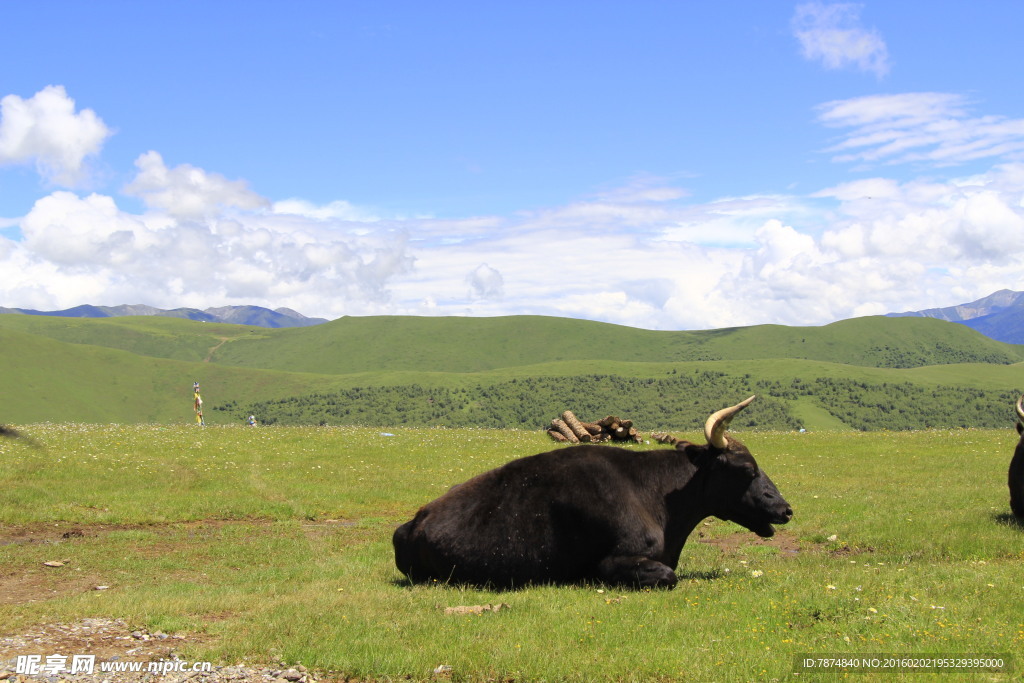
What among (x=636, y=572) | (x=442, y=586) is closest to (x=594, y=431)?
(x=636, y=572)

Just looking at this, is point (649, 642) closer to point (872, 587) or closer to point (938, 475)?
point (872, 587)

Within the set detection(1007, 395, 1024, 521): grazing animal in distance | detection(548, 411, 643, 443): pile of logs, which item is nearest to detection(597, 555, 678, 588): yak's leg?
detection(1007, 395, 1024, 521): grazing animal in distance

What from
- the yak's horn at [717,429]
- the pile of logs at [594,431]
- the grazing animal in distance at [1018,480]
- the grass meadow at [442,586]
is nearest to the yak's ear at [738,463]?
the yak's horn at [717,429]

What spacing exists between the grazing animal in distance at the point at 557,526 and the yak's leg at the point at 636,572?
16mm

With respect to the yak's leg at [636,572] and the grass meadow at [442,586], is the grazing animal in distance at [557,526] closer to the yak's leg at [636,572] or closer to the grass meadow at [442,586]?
the yak's leg at [636,572]

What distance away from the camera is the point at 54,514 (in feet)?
73.2

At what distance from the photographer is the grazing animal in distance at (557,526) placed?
13406mm

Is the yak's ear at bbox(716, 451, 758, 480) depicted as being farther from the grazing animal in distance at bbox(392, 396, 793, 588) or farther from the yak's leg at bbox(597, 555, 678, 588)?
the yak's leg at bbox(597, 555, 678, 588)

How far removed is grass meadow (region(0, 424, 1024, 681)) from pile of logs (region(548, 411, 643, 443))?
653cm

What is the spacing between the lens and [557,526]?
13594 mm

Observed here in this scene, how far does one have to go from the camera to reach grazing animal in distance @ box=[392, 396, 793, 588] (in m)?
13.4

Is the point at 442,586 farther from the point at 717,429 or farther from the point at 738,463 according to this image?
the point at 738,463

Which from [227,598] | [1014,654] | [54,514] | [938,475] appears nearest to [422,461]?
[54,514]

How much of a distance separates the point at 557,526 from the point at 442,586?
6.72 ft
